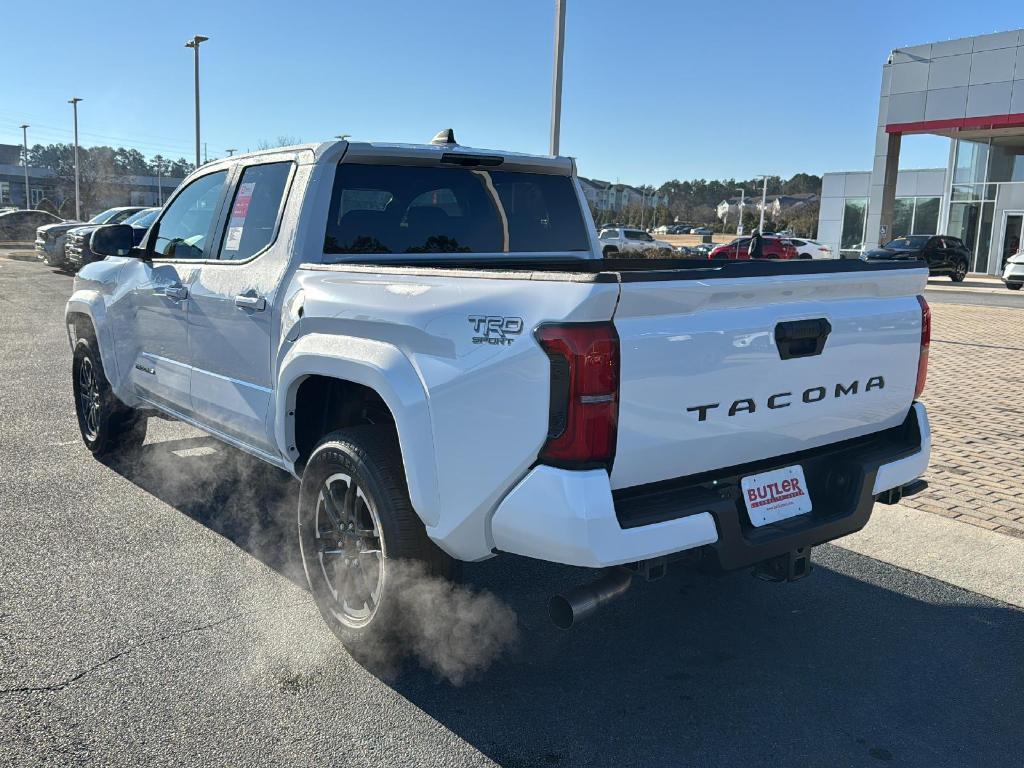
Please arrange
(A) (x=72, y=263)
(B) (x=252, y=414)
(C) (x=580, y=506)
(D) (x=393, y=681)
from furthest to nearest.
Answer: (A) (x=72, y=263)
(B) (x=252, y=414)
(D) (x=393, y=681)
(C) (x=580, y=506)

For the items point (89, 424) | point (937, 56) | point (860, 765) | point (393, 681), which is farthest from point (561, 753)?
point (937, 56)

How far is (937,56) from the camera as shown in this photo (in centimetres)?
3328

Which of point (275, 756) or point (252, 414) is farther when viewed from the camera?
point (252, 414)

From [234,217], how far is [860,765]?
12.0 feet

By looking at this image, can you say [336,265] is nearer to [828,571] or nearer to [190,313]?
[190,313]

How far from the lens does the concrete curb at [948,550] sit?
4230 mm

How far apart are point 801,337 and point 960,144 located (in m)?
39.2

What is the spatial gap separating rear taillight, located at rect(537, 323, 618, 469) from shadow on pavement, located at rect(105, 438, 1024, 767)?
102cm

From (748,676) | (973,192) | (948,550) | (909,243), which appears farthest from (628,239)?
(748,676)

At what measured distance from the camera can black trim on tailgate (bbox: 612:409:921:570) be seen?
2.80 meters

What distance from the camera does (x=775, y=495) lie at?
3.10 m

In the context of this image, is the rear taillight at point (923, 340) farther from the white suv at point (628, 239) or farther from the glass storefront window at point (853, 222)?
the glass storefront window at point (853, 222)

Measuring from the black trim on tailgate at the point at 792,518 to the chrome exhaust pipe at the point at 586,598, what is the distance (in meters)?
0.26

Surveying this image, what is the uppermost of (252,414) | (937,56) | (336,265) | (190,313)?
(937,56)
